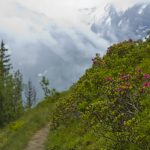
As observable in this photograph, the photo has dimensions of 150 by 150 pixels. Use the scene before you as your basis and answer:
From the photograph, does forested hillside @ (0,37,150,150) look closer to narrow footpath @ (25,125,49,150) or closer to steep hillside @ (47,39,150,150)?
steep hillside @ (47,39,150,150)

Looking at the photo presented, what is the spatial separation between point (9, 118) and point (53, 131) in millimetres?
39260

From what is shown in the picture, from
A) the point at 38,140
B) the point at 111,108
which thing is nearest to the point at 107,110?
the point at 111,108

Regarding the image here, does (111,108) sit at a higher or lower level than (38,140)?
higher

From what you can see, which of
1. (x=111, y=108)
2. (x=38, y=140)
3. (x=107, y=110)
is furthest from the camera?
(x=38, y=140)

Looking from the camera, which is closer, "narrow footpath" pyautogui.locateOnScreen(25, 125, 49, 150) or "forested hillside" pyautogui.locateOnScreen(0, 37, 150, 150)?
"forested hillside" pyautogui.locateOnScreen(0, 37, 150, 150)

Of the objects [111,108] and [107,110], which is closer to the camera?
[107,110]

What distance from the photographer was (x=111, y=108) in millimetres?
16938

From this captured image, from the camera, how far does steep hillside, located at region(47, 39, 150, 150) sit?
16172mm

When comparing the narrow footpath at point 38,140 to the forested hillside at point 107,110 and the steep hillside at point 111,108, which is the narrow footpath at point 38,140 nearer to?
the forested hillside at point 107,110

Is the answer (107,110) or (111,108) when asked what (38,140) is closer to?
(111,108)

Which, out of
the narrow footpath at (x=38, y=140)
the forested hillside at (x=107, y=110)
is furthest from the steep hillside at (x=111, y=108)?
the narrow footpath at (x=38, y=140)

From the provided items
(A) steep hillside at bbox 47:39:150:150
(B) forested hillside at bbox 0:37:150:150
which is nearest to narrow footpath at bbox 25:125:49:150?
(B) forested hillside at bbox 0:37:150:150

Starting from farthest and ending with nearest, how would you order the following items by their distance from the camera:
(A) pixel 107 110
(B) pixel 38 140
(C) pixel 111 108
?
(B) pixel 38 140, (C) pixel 111 108, (A) pixel 107 110

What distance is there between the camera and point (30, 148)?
2412 centimetres
